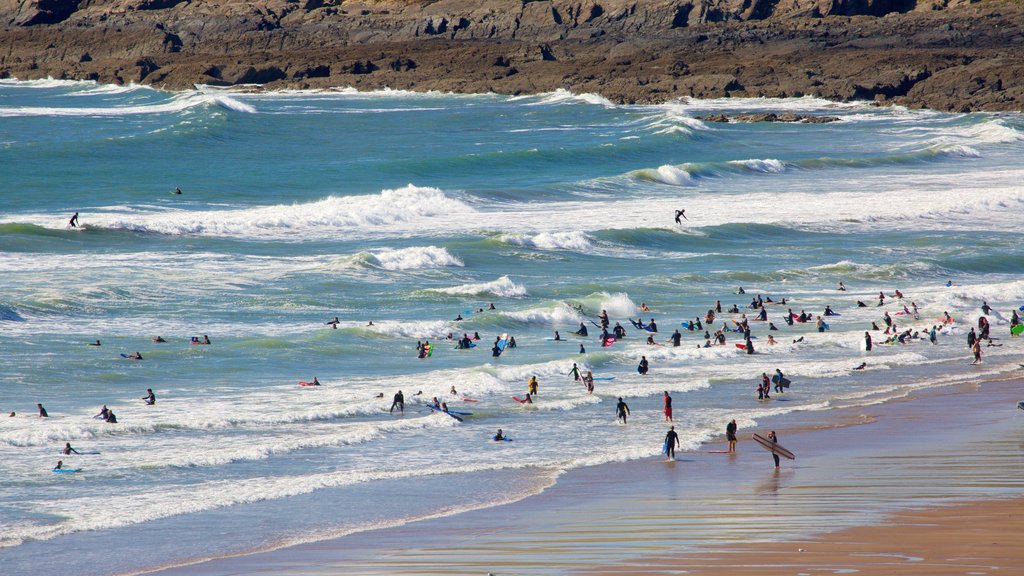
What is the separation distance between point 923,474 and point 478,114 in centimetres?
6419

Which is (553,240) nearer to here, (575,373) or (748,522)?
(575,373)

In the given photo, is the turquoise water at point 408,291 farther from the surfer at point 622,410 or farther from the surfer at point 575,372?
the surfer at point 575,372

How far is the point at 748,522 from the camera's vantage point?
13930mm

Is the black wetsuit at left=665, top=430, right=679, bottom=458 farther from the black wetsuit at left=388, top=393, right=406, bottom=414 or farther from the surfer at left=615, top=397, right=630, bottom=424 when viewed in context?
the black wetsuit at left=388, top=393, right=406, bottom=414

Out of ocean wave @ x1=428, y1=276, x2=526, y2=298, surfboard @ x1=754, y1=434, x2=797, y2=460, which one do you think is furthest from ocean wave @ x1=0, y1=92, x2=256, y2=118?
surfboard @ x1=754, y1=434, x2=797, y2=460

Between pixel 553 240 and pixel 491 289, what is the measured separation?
293 inches

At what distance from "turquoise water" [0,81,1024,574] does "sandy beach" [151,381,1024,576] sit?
0.91 meters

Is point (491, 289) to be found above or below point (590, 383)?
above

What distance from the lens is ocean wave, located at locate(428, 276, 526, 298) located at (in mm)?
33562

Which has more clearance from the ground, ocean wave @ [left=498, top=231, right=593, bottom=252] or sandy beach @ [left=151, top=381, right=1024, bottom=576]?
ocean wave @ [left=498, top=231, right=593, bottom=252]

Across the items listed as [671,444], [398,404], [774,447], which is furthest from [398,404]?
[774,447]

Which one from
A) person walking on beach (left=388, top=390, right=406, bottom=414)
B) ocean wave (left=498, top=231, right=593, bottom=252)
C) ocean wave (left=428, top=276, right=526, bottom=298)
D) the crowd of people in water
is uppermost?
ocean wave (left=498, top=231, right=593, bottom=252)

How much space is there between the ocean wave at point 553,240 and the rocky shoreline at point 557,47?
4406 cm

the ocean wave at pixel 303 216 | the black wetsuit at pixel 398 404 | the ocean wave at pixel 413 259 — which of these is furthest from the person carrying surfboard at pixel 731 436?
the ocean wave at pixel 303 216
